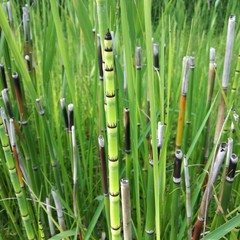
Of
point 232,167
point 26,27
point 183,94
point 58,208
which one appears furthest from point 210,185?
point 26,27

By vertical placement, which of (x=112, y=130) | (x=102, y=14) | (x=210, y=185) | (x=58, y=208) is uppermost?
(x=102, y=14)

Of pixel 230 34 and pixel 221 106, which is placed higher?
pixel 230 34

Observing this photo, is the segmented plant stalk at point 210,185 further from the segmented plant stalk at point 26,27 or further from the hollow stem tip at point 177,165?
the segmented plant stalk at point 26,27

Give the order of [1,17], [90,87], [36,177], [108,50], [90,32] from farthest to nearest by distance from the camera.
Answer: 1. [90,87]
2. [36,177]
3. [90,32]
4. [1,17]
5. [108,50]

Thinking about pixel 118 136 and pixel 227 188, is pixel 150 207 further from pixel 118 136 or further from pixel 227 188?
pixel 118 136

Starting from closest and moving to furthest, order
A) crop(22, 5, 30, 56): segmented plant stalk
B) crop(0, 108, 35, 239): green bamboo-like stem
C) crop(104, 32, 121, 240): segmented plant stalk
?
1. crop(104, 32, 121, 240): segmented plant stalk
2. crop(0, 108, 35, 239): green bamboo-like stem
3. crop(22, 5, 30, 56): segmented plant stalk

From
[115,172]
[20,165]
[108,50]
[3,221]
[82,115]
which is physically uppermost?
[108,50]

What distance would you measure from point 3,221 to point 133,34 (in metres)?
0.59

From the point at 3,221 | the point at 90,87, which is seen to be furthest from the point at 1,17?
the point at 90,87

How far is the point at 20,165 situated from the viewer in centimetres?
66

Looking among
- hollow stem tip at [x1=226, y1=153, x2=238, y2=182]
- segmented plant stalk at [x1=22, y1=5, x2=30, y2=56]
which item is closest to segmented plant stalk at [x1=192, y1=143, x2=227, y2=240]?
hollow stem tip at [x1=226, y1=153, x2=238, y2=182]

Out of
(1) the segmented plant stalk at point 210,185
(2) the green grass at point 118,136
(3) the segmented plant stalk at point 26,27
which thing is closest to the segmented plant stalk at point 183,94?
(2) the green grass at point 118,136

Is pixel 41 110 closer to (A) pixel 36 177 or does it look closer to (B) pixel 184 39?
(A) pixel 36 177

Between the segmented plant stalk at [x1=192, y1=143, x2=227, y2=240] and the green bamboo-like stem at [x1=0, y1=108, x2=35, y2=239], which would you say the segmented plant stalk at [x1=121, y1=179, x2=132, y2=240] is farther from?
the green bamboo-like stem at [x1=0, y1=108, x2=35, y2=239]
